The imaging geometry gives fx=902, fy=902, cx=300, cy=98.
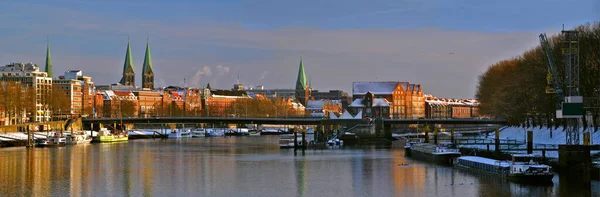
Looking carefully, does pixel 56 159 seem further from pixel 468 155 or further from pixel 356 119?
pixel 356 119

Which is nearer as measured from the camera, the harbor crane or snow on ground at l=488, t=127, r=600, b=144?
the harbor crane

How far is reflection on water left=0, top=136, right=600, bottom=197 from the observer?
62750mm

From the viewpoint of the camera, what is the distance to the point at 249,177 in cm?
7438

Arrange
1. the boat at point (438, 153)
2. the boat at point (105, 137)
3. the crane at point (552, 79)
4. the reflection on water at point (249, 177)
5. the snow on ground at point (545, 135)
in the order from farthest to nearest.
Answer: the boat at point (105, 137) → the boat at point (438, 153) → the snow on ground at point (545, 135) → the crane at point (552, 79) → the reflection on water at point (249, 177)

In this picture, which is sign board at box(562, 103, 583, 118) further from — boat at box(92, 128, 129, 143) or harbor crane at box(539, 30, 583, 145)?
boat at box(92, 128, 129, 143)

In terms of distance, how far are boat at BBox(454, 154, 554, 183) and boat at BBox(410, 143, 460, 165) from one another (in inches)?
357

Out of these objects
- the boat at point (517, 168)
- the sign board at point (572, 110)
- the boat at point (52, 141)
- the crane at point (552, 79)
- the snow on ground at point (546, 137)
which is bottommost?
the boat at point (517, 168)

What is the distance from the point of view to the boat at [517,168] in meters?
64.9

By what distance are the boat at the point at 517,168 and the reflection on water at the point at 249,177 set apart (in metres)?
1.09

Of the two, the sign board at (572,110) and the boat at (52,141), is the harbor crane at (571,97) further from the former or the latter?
the boat at (52,141)

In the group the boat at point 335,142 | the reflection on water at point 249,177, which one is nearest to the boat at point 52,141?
the reflection on water at point 249,177

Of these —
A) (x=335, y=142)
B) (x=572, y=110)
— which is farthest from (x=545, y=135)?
(x=335, y=142)

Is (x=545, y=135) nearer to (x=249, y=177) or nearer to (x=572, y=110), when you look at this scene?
(x=572, y=110)

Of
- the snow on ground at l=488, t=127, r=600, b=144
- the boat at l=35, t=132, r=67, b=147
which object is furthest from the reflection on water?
the boat at l=35, t=132, r=67, b=147
